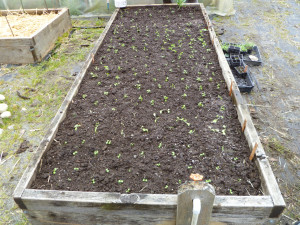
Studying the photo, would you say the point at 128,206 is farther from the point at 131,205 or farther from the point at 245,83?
the point at 245,83

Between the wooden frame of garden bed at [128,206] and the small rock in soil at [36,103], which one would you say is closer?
the wooden frame of garden bed at [128,206]

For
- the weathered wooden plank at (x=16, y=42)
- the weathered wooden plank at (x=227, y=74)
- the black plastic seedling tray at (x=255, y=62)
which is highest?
the weathered wooden plank at (x=16, y=42)

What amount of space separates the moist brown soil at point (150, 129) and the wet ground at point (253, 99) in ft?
2.56

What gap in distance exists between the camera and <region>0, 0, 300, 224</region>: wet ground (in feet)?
8.73

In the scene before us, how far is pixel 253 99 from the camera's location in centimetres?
371

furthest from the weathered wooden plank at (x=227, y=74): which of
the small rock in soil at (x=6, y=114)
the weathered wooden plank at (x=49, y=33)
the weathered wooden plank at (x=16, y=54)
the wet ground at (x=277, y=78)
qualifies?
the weathered wooden plank at (x=16, y=54)

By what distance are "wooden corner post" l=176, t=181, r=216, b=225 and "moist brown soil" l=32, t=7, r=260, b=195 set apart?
1.41 ft

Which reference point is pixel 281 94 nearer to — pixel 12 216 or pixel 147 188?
pixel 147 188

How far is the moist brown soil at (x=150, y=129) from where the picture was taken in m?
1.99

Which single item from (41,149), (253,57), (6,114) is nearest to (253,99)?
(253,57)

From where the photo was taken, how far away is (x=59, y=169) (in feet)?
6.85

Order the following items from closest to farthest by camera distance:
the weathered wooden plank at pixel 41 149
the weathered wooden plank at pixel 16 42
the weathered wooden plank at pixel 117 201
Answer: the weathered wooden plank at pixel 117 201
the weathered wooden plank at pixel 41 149
the weathered wooden plank at pixel 16 42

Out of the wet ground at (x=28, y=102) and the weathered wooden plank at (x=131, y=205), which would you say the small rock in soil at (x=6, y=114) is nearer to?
the wet ground at (x=28, y=102)

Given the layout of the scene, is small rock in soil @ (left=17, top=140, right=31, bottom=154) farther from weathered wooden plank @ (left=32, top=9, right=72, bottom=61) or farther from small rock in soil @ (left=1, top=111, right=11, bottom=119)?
weathered wooden plank @ (left=32, top=9, right=72, bottom=61)
